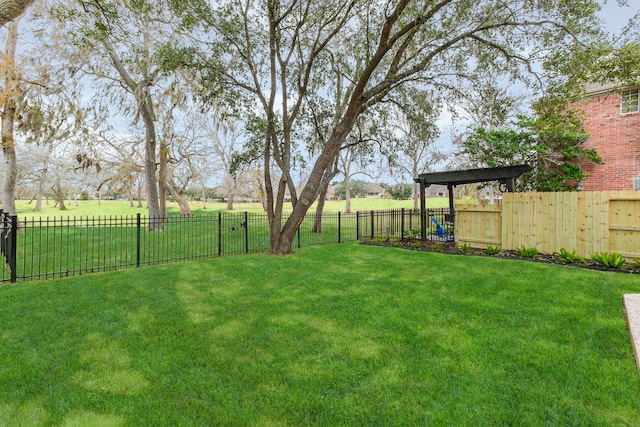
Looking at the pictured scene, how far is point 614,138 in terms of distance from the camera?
13641mm

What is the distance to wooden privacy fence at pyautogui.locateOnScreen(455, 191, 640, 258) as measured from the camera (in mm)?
7066

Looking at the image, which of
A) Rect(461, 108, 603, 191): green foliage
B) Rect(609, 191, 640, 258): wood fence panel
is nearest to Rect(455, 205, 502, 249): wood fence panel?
Rect(609, 191, 640, 258): wood fence panel

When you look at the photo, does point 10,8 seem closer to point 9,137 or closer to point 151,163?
point 151,163

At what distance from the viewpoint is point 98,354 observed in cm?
327

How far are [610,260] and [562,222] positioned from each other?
1.53 m

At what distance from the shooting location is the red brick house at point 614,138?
13141 millimetres

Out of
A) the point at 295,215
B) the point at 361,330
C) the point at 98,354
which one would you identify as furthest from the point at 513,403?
the point at 295,215

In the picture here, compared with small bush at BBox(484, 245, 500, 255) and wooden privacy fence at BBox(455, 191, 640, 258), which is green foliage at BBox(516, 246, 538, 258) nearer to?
wooden privacy fence at BBox(455, 191, 640, 258)

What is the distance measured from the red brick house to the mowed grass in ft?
35.8

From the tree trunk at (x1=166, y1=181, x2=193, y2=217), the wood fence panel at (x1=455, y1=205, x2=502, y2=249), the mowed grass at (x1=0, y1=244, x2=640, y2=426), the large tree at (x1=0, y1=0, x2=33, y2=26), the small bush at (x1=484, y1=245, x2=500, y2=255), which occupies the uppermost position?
the large tree at (x1=0, y1=0, x2=33, y2=26)

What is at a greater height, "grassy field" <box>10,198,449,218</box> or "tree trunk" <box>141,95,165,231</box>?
"tree trunk" <box>141,95,165,231</box>

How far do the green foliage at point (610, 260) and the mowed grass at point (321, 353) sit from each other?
0.81m

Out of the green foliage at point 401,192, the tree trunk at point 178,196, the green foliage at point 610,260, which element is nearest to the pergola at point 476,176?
the green foliage at point 610,260

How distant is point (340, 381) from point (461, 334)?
1784mm
